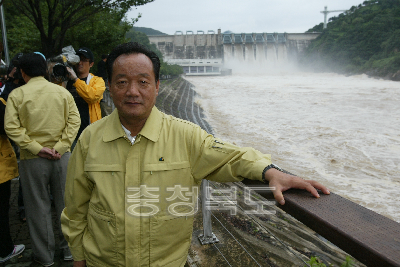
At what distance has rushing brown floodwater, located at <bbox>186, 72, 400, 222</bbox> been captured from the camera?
26.7ft

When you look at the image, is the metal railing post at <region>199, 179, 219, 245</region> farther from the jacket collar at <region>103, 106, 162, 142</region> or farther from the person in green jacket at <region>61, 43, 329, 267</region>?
the jacket collar at <region>103, 106, 162, 142</region>

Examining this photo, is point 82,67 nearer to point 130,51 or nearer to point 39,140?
point 39,140

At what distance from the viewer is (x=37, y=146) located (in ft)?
7.85

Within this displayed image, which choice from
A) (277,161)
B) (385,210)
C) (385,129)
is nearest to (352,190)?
(385,210)

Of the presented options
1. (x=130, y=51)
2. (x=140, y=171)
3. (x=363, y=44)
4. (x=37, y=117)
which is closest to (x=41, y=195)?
(x=37, y=117)

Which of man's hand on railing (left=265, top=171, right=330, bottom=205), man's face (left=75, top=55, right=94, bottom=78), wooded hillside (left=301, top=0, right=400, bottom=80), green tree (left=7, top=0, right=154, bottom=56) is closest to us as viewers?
man's hand on railing (left=265, top=171, right=330, bottom=205)

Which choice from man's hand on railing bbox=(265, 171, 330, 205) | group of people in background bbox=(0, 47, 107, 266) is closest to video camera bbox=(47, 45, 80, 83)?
group of people in background bbox=(0, 47, 107, 266)

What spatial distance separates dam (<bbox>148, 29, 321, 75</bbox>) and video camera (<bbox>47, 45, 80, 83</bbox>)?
47147mm

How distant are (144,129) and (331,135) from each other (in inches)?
484

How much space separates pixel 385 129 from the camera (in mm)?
12875

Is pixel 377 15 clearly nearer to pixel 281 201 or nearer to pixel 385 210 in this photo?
pixel 385 210

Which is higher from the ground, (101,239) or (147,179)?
(147,179)

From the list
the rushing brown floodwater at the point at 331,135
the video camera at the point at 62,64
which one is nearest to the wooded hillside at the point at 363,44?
the rushing brown floodwater at the point at 331,135

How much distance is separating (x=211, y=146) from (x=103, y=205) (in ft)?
1.74
